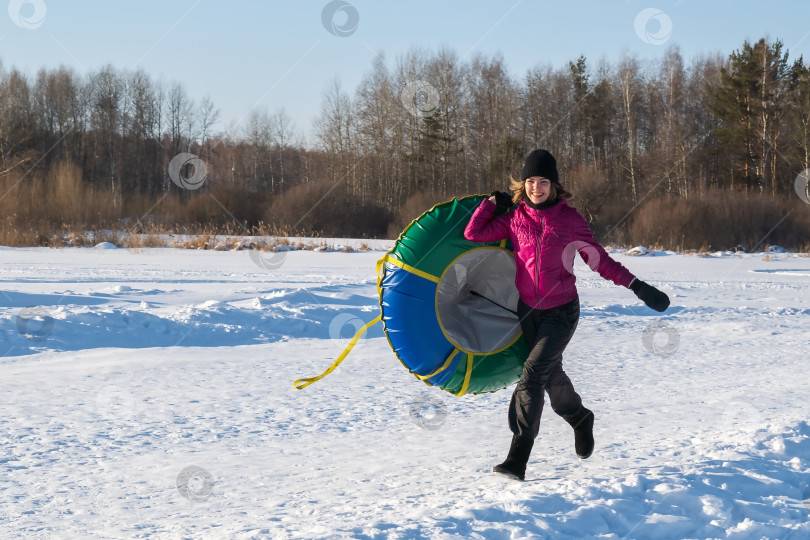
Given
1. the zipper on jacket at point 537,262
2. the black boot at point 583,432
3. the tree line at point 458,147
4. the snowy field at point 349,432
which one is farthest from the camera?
the tree line at point 458,147

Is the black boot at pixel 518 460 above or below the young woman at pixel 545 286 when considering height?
below

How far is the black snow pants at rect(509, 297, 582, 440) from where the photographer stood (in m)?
3.73

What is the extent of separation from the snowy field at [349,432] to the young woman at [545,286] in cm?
36

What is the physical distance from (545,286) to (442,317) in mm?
1029

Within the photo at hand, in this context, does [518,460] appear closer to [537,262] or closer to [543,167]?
[537,262]

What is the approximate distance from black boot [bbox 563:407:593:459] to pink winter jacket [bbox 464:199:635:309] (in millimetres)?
689

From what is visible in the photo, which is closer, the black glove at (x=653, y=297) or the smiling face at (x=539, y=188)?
the black glove at (x=653, y=297)

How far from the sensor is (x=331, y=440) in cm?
455

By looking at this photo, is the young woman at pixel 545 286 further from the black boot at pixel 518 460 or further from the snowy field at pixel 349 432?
the snowy field at pixel 349 432

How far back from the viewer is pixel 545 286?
12.4 ft

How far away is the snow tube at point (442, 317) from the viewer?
4.45m

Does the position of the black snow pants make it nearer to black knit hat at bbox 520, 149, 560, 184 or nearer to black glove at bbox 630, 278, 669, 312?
black glove at bbox 630, 278, 669, 312

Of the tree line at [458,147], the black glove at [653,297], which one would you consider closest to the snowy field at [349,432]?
the black glove at [653,297]

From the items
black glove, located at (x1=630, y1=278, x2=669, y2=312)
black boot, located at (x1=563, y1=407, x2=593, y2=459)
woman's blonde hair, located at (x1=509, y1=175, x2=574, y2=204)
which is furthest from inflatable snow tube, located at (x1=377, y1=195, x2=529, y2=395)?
black glove, located at (x1=630, y1=278, x2=669, y2=312)
